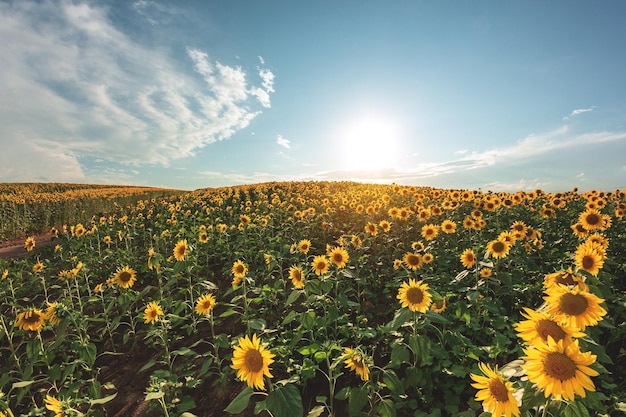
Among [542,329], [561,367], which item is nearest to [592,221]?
[542,329]

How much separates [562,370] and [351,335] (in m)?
2.85

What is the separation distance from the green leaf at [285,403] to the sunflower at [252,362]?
26 centimetres

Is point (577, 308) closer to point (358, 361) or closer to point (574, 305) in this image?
point (574, 305)

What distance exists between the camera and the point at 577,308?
194 cm

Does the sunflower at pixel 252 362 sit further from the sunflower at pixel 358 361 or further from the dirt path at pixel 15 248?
the dirt path at pixel 15 248

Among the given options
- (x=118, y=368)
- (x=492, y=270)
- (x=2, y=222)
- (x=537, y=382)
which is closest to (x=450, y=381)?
(x=537, y=382)

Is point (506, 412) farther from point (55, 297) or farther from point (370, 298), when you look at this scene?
point (55, 297)

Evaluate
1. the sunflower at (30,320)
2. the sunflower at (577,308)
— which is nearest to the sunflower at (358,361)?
the sunflower at (577,308)

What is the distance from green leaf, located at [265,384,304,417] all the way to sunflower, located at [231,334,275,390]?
265 mm

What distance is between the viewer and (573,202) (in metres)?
11.5

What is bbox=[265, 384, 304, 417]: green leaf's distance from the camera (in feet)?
6.76

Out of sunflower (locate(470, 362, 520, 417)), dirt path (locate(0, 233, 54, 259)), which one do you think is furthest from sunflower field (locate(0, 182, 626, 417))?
dirt path (locate(0, 233, 54, 259))

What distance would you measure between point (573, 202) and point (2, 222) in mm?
28731

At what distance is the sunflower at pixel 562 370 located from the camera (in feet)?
5.14
